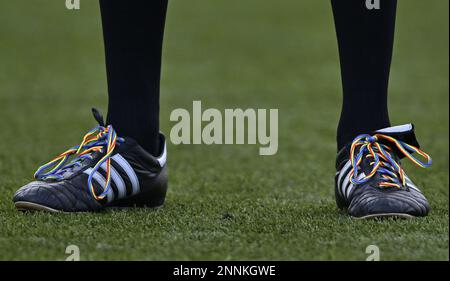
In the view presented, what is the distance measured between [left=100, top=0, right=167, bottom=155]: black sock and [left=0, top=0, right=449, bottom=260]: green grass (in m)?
0.17

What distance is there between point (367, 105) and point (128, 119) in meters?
0.43

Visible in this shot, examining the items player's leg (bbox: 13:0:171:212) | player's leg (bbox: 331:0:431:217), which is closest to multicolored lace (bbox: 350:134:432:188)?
player's leg (bbox: 331:0:431:217)

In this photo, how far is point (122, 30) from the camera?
1478mm

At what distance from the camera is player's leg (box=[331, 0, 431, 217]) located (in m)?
1.42

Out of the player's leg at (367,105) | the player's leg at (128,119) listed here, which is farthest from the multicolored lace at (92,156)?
the player's leg at (367,105)

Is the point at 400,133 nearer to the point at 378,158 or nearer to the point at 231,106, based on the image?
the point at 378,158

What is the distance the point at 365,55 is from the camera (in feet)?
Result: 4.71

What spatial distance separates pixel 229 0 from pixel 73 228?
18.1ft

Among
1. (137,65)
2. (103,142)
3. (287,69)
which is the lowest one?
(103,142)

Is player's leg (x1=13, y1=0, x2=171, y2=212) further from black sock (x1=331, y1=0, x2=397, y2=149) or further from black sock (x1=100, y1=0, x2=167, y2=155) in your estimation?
black sock (x1=331, y1=0, x2=397, y2=149)

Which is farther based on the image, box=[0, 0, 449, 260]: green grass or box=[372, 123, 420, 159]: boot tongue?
box=[372, 123, 420, 159]: boot tongue

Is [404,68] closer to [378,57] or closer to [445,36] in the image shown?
[445,36]

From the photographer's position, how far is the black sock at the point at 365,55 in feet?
4.70
